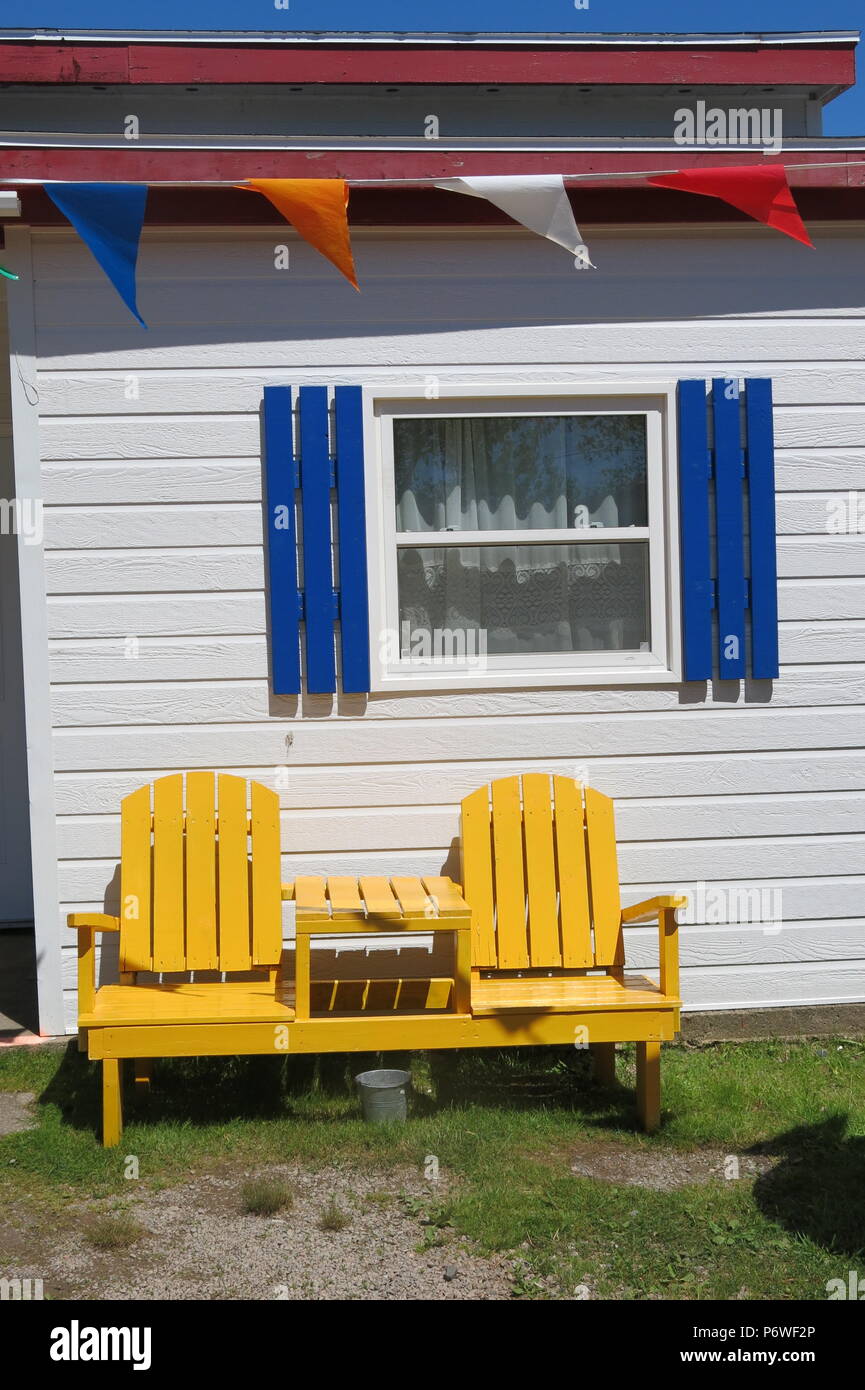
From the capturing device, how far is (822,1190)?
360cm

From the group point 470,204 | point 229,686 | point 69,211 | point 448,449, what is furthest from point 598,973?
point 69,211

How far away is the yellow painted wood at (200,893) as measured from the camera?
446 cm

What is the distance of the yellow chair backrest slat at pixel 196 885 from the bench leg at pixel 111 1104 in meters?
0.55

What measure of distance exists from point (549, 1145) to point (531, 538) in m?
2.27

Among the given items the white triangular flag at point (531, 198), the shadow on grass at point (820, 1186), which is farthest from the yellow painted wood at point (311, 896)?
the white triangular flag at point (531, 198)

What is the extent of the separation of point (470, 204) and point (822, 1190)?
364 cm

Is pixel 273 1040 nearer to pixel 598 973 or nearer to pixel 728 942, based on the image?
pixel 598 973

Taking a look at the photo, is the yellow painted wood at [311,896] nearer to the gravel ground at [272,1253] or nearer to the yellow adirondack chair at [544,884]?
the yellow adirondack chair at [544,884]

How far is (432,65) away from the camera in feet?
20.5

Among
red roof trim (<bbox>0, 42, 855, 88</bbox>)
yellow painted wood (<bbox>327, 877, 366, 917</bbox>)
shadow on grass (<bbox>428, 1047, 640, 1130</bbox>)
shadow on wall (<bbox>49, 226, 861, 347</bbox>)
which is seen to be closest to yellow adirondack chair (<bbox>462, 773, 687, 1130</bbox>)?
shadow on grass (<bbox>428, 1047, 640, 1130</bbox>)

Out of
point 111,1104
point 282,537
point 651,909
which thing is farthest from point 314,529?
point 111,1104

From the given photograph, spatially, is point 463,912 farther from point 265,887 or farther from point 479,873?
point 265,887

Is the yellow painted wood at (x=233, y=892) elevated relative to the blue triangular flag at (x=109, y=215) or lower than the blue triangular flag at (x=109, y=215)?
lower

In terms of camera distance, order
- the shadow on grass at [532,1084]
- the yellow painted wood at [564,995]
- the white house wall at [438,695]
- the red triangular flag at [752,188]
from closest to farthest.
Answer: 1. the yellow painted wood at [564,995]
2. the shadow on grass at [532,1084]
3. the red triangular flag at [752,188]
4. the white house wall at [438,695]
